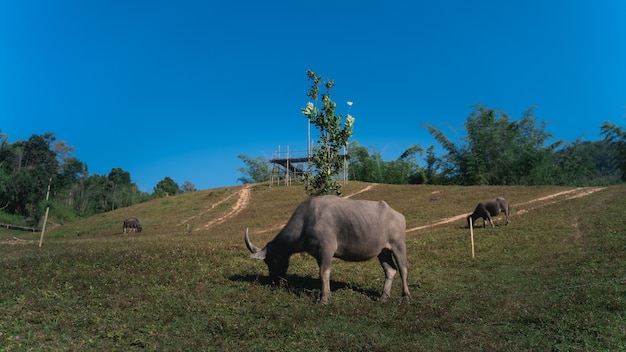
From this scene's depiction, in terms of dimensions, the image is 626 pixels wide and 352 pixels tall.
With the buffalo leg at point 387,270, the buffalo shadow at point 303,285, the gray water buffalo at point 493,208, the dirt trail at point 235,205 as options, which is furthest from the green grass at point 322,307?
the dirt trail at point 235,205

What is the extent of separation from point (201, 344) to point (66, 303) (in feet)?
14.0

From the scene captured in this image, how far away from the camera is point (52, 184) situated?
3059 inches

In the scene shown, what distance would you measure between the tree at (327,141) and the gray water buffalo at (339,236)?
8.10 meters

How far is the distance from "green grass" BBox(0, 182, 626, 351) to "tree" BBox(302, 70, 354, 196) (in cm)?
414

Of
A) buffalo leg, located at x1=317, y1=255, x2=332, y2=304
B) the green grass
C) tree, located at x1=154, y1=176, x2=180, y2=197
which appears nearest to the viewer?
the green grass

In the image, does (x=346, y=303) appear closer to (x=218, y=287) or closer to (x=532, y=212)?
(x=218, y=287)

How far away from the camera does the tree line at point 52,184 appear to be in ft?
214

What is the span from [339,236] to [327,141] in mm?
9487

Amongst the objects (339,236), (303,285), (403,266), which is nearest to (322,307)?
(339,236)

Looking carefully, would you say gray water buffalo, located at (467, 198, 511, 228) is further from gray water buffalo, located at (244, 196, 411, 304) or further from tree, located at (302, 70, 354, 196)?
gray water buffalo, located at (244, 196, 411, 304)

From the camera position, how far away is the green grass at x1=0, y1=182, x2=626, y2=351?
8.15 metres

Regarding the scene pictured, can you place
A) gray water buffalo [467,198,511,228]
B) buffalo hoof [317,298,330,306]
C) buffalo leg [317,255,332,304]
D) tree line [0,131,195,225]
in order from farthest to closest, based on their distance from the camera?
tree line [0,131,195,225] < gray water buffalo [467,198,511,228] < buffalo leg [317,255,332,304] < buffalo hoof [317,298,330,306]

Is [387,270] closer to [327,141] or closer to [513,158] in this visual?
[327,141]

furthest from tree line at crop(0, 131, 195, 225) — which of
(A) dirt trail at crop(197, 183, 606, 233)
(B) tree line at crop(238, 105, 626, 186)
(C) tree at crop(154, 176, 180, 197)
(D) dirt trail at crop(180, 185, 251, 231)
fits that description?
(B) tree line at crop(238, 105, 626, 186)
